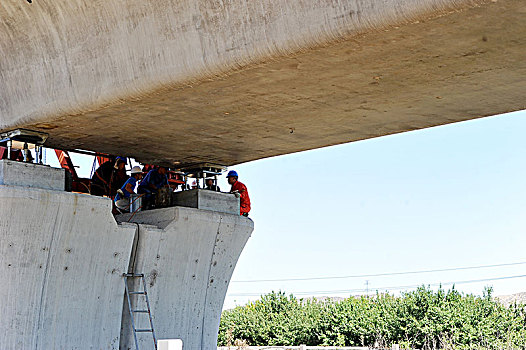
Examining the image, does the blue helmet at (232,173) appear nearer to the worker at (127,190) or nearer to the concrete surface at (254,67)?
the worker at (127,190)

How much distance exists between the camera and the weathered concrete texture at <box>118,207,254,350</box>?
39.8ft

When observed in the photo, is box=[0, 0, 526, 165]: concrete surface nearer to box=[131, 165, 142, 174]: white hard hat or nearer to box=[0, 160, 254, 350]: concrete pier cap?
box=[0, 160, 254, 350]: concrete pier cap

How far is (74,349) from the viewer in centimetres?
1074

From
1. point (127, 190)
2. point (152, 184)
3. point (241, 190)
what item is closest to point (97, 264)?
point (127, 190)

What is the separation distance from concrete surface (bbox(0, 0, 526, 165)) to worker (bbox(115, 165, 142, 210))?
7.92 ft

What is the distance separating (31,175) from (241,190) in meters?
4.86

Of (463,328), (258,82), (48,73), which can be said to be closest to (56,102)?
(48,73)

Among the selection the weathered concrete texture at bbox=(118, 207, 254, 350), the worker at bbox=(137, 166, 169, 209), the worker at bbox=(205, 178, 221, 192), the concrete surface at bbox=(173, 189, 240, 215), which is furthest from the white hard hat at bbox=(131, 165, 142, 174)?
the worker at bbox=(205, 178, 221, 192)

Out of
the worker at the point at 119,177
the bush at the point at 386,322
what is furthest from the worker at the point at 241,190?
the bush at the point at 386,322

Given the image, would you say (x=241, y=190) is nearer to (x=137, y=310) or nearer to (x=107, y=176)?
(x=107, y=176)

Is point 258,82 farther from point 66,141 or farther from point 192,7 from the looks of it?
point 66,141

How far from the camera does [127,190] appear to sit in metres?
13.7

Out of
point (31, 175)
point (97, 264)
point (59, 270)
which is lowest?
point (59, 270)

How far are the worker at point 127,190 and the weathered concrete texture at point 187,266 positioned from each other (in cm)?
44
